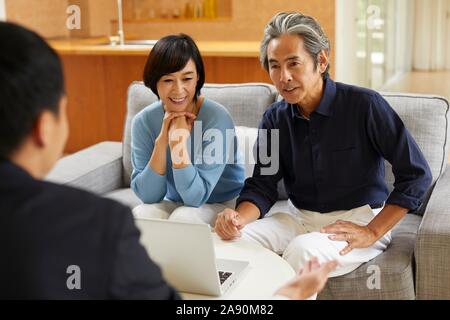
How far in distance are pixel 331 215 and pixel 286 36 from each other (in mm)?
583

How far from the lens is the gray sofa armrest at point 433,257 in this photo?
2018 millimetres

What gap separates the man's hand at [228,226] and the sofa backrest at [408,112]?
25.2 inches

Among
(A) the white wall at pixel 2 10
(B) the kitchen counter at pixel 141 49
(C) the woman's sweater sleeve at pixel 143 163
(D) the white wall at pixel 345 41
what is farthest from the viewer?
(A) the white wall at pixel 2 10

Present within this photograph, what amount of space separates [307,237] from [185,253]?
619mm

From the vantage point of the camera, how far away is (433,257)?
80.0 inches

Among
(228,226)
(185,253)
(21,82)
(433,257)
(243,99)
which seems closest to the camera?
(21,82)

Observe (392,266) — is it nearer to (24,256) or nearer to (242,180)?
(242,180)

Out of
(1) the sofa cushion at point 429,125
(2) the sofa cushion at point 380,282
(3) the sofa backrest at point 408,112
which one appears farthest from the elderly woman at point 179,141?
(1) the sofa cushion at point 429,125

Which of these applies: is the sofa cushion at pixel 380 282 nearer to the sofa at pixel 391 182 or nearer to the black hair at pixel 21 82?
the sofa at pixel 391 182

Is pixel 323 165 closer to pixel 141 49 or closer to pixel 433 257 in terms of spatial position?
pixel 433 257

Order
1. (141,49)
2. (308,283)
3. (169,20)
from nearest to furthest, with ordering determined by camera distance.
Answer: (308,283) → (141,49) → (169,20)

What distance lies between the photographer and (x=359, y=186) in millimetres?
2172

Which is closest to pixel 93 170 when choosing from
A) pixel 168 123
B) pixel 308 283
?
pixel 168 123

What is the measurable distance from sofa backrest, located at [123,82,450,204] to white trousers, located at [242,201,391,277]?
346 millimetres
